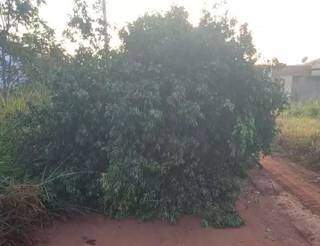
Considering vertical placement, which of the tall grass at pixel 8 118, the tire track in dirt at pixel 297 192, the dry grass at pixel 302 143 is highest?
the tall grass at pixel 8 118

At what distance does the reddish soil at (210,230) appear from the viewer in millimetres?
5832

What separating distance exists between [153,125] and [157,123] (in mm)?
119

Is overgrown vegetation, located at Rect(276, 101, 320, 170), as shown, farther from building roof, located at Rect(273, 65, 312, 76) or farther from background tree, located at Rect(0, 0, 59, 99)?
building roof, located at Rect(273, 65, 312, 76)

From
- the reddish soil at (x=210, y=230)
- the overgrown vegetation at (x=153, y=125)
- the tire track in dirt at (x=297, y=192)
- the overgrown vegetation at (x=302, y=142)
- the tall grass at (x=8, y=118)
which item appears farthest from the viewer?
the overgrown vegetation at (x=302, y=142)

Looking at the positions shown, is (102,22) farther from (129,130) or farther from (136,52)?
(129,130)

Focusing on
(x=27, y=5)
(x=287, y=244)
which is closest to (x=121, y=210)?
(x=287, y=244)

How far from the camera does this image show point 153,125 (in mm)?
5973

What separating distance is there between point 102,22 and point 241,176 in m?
4.28

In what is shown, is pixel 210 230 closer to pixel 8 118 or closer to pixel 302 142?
pixel 8 118

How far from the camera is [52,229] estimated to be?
19.4ft

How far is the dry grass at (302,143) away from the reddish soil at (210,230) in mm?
2784

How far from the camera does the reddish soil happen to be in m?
5.83

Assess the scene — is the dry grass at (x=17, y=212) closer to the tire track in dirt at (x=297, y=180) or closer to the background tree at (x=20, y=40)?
the tire track in dirt at (x=297, y=180)

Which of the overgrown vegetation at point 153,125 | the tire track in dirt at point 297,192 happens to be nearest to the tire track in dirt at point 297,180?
the tire track in dirt at point 297,192
